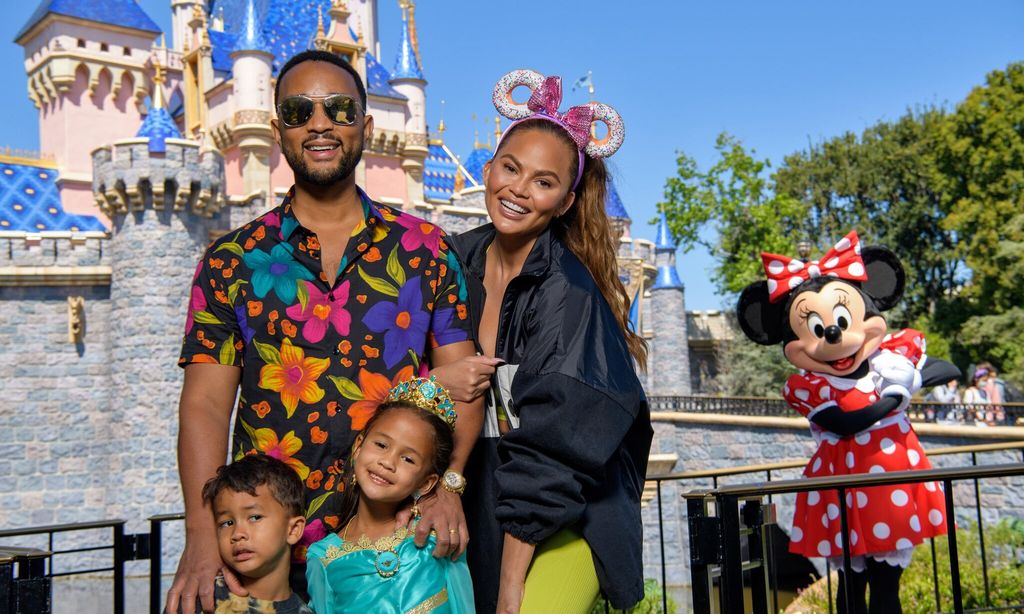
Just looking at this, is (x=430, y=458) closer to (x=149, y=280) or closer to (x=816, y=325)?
(x=816, y=325)

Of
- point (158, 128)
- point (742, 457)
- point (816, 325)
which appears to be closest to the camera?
point (816, 325)

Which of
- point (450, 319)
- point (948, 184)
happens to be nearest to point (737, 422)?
point (948, 184)

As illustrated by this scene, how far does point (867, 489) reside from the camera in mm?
5113

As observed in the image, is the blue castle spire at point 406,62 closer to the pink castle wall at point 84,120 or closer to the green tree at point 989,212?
the pink castle wall at point 84,120

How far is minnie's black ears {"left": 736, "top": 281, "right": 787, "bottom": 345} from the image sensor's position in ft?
20.6

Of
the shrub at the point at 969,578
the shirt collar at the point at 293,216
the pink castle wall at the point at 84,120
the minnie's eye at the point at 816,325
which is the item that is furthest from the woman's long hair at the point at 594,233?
the pink castle wall at the point at 84,120

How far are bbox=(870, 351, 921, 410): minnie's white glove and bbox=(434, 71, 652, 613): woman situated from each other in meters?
3.35

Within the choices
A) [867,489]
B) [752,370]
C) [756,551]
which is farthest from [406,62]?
[756,551]

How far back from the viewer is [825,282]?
5.95 metres

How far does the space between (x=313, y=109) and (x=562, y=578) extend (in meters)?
1.34

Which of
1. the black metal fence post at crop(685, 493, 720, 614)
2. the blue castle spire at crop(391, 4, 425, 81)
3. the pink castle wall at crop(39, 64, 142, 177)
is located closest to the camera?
the black metal fence post at crop(685, 493, 720, 614)

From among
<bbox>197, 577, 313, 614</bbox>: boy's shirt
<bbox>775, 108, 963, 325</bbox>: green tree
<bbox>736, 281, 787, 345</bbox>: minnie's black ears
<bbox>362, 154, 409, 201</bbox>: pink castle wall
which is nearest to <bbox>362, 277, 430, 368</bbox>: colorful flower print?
<bbox>197, 577, 313, 614</bbox>: boy's shirt

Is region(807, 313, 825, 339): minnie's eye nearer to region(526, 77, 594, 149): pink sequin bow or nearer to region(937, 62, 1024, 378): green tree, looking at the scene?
region(526, 77, 594, 149): pink sequin bow

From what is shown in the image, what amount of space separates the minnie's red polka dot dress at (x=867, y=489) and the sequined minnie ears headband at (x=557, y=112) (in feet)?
9.36
